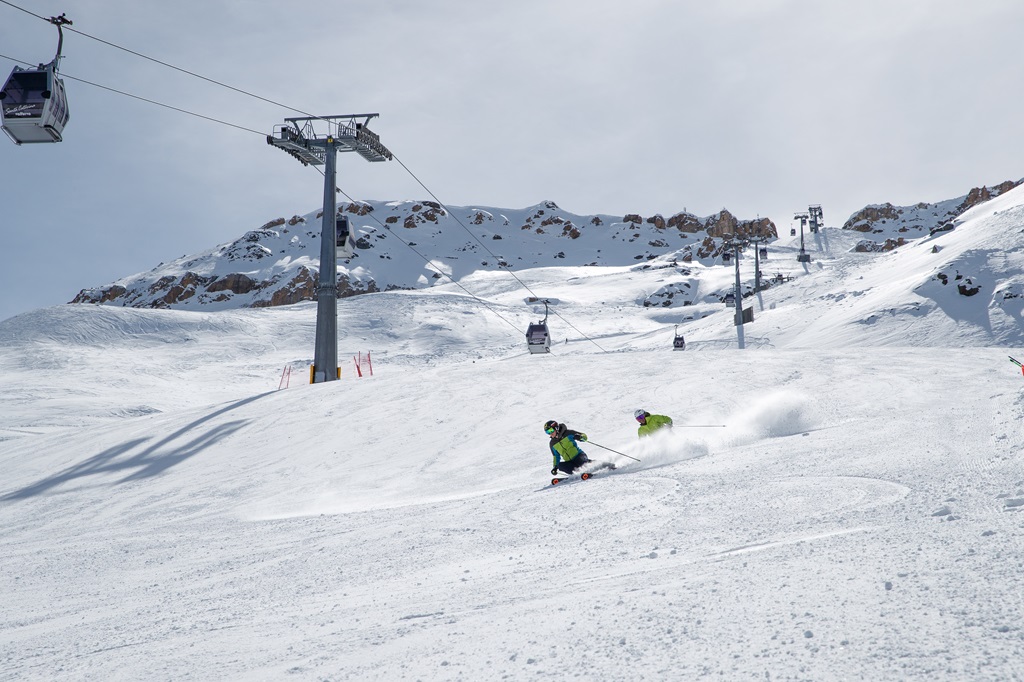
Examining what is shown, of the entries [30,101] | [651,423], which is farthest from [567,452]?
[30,101]

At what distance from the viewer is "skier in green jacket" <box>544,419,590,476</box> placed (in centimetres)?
1024

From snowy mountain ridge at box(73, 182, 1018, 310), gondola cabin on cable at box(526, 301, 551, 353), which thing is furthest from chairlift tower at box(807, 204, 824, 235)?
A: gondola cabin on cable at box(526, 301, 551, 353)

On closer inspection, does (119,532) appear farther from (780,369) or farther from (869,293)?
(869,293)

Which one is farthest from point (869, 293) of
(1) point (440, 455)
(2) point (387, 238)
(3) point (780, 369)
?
(2) point (387, 238)

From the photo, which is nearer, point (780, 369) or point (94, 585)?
point (94, 585)

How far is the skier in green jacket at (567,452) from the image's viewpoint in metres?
10.2

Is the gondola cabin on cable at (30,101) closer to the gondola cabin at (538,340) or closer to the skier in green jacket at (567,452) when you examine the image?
the skier in green jacket at (567,452)

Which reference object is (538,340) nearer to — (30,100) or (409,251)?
(30,100)

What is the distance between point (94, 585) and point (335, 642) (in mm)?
4030

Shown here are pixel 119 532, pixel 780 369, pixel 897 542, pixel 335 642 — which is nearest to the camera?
pixel 335 642

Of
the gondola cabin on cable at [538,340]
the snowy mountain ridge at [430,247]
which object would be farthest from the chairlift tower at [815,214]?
the gondola cabin on cable at [538,340]

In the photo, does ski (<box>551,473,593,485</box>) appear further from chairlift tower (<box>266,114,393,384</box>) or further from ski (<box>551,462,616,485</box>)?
chairlift tower (<box>266,114,393,384</box>)

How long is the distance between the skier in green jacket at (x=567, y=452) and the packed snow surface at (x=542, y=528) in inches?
16.6

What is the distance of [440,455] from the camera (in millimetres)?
13023
